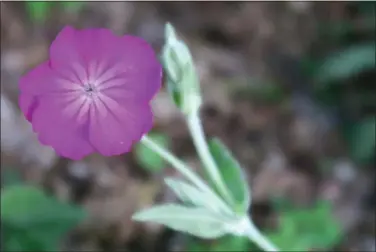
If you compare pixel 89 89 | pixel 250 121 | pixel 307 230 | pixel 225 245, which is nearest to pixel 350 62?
pixel 250 121

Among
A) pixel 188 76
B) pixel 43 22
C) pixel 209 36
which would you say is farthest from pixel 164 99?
pixel 188 76

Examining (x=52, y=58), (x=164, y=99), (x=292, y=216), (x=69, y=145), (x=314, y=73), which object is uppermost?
(x=314, y=73)

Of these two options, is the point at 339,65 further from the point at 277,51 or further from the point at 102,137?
the point at 102,137

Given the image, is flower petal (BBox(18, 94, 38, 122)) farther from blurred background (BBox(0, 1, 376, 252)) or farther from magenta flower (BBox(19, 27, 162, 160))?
blurred background (BBox(0, 1, 376, 252))

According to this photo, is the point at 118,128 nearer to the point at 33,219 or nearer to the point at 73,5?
the point at 33,219

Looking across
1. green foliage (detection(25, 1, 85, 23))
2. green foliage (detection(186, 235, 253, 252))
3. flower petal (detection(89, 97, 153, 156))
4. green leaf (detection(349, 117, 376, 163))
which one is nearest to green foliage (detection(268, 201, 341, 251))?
green foliage (detection(186, 235, 253, 252))

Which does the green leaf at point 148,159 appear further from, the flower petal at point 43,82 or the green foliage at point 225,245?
the flower petal at point 43,82
